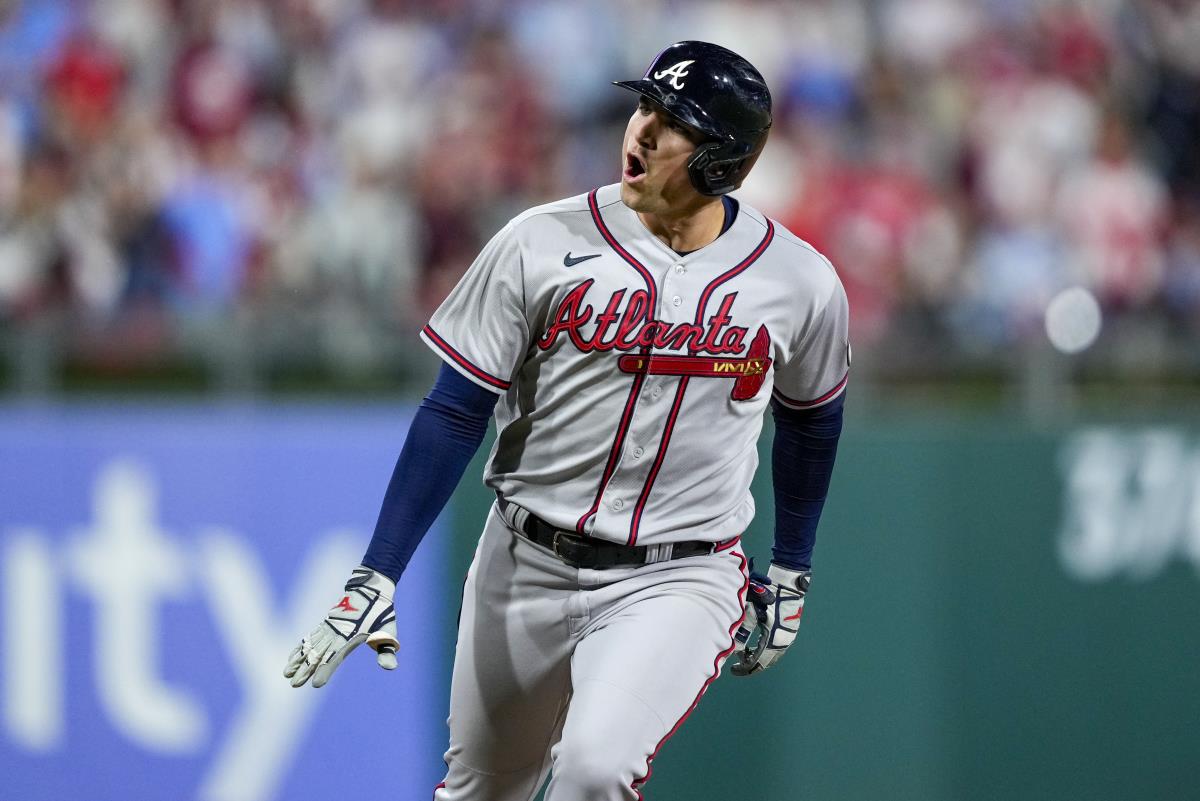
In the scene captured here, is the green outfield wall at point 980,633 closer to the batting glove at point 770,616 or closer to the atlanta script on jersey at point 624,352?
the batting glove at point 770,616

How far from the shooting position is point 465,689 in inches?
147

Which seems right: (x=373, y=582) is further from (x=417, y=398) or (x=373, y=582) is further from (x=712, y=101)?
(x=417, y=398)

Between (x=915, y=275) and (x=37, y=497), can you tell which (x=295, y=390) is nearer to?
(x=37, y=497)

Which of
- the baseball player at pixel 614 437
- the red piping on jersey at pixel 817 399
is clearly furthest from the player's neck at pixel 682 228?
the red piping on jersey at pixel 817 399

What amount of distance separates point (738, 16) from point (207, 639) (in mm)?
5130

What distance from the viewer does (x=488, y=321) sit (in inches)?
137

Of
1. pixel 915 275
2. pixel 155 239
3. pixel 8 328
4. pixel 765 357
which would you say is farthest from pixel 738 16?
pixel 765 357

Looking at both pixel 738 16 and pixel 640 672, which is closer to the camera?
pixel 640 672

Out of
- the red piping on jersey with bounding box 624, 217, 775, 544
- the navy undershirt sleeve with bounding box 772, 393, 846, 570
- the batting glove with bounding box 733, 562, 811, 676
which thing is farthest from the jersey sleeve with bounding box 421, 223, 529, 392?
the batting glove with bounding box 733, 562, 811, 676

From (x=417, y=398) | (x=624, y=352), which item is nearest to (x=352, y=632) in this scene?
(x=624, y=352)

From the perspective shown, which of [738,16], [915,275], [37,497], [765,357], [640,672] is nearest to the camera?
[640,672]

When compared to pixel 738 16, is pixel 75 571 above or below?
below

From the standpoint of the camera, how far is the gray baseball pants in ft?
10.9

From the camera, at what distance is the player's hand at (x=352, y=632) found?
324 cm
